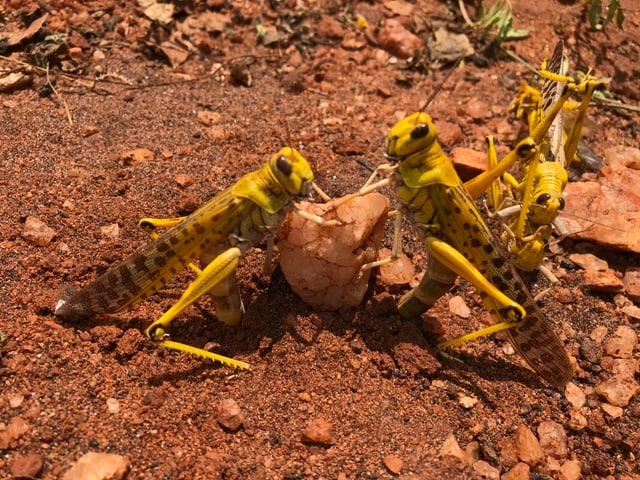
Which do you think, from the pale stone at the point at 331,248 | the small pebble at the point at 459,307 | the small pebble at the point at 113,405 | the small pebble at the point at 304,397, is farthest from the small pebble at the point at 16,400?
the small pebble at the point at 459,307

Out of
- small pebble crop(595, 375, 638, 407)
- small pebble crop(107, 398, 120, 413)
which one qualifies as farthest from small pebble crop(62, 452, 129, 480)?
small pebble crop(595, 375, 638, 407)

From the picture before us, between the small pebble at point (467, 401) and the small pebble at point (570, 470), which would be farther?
the small pebble at point (467, 401)

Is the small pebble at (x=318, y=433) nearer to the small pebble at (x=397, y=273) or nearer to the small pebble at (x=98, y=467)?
the small pebble at (x=98, y=467)

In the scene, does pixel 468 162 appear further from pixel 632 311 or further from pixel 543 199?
pixel 632 311

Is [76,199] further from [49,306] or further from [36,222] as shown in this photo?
[49,306]

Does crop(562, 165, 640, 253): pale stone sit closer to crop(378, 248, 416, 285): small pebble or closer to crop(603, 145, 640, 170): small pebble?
crop(603, 145, 640, 170): small pebble

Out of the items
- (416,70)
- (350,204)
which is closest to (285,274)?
(350,204)
